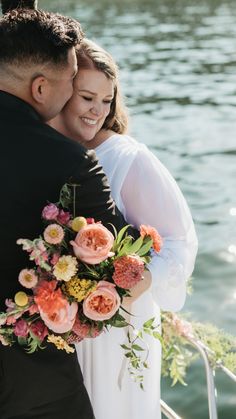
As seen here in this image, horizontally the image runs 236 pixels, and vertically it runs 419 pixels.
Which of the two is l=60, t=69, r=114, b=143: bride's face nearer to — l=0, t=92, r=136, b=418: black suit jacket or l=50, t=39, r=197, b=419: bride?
l=50, t=39, r=197, b=419: bride

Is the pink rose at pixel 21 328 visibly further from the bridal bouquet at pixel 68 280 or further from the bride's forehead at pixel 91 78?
the bride's forehead at pixel 91 78

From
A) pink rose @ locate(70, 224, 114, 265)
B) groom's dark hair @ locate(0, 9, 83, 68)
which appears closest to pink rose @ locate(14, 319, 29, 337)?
pink rose @ locate(70, 224, 114, 265)

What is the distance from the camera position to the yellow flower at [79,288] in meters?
2.27

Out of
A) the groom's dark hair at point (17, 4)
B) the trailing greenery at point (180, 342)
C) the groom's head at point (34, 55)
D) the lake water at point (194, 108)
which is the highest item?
the groom's dark hair at point (17, 4)

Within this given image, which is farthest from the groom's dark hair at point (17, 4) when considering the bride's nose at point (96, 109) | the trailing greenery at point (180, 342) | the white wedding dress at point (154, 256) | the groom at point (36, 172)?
the trailing greenery at point (180, 342)

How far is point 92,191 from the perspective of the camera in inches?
87.7

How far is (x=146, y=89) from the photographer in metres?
15.6

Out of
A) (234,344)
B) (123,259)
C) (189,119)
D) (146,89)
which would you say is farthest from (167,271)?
(146,89)

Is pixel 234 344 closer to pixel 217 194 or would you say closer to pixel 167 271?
pixel 167 271

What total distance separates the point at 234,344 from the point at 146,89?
11777 millimetres

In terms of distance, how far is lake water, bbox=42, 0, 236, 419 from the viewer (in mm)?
6797

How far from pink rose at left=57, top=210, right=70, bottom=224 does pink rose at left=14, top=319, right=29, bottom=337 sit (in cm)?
34

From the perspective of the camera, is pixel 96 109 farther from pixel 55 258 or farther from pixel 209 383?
pixel 209 383

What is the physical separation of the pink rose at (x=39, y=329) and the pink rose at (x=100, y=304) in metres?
0.14
